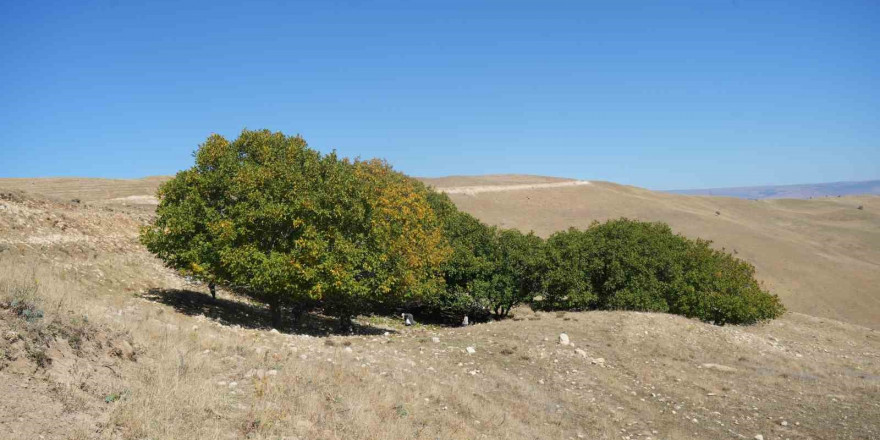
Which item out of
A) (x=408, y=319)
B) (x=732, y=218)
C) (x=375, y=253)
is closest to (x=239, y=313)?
(x=375, y=253)

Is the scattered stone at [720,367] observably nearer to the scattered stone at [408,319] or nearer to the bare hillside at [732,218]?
the scattered stone at [408,319]

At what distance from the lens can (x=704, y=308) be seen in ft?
105

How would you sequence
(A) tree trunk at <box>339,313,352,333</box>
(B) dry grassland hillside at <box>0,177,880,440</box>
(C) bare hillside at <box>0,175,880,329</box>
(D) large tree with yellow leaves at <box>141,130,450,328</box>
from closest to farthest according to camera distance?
(B) dry grassland hillside at <box>0,177,880,440</box>
(D) large tree with yellow leaves at <box>141,130,450,328</box>
(A) tree trunk at <box>339,313,352,333</box>
(C) bare hillside at <box>0,175,880,329</box>

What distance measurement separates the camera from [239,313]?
23.8 metres

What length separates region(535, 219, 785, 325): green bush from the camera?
31.9 meters

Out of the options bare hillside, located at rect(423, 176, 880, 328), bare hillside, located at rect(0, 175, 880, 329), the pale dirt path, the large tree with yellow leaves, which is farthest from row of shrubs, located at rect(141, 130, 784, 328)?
the pale dirt path

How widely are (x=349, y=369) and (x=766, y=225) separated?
375ft

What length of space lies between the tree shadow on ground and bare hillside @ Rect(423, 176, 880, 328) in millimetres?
51248

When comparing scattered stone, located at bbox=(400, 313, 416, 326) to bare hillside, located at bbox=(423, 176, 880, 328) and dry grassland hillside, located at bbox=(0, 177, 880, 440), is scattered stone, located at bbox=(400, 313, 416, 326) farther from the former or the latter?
bare hillside, located at bbox=(423, 176, 880, 328)

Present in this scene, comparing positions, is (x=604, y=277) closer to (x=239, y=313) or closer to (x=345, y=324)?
(x=345, y=324)

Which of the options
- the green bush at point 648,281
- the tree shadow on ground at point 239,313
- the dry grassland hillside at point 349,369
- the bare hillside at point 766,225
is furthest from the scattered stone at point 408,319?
the bare hillside at point 766,225

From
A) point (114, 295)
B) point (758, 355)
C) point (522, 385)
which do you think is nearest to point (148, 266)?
point (114, 295)

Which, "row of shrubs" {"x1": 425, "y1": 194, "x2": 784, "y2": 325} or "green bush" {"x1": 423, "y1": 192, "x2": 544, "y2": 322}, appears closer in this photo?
"row of shrubs" {"x1": 425, "y1": 194, "x2": 784, "y2": 325}

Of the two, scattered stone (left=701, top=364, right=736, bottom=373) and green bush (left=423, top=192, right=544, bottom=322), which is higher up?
green bush (left=423, top=192, right=544, bottom=322)
